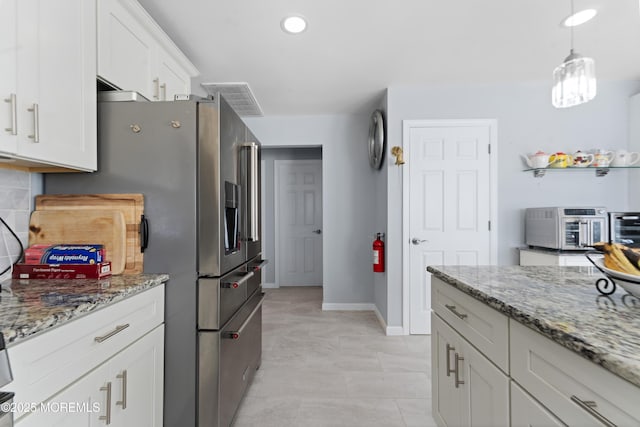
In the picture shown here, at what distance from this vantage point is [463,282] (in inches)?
48.0

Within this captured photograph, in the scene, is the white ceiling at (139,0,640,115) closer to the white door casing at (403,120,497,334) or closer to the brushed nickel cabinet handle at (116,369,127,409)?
the white door casing at (403,120,497,334)

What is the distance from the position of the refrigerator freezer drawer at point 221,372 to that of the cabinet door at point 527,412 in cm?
116

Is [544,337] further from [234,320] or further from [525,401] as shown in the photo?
[234,320]

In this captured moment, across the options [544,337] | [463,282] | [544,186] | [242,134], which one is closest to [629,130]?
[544,186]

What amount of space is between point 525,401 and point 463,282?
0.45 metres

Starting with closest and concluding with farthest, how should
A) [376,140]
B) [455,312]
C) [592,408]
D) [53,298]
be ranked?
[592,408], [53,298], [455,312], [376,140]

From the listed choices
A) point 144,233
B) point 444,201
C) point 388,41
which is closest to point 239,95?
point 388,41

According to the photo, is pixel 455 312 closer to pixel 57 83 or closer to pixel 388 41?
pixel 57 83

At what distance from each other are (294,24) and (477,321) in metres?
2.04

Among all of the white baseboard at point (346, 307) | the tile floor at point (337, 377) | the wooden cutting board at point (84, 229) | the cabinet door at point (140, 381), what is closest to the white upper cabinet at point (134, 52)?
the wooden cutting board at point (84, 229)

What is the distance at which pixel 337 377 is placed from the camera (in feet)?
7.26

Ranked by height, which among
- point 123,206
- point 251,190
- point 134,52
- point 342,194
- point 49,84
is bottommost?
point 123,206

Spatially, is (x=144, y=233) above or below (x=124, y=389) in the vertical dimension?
above

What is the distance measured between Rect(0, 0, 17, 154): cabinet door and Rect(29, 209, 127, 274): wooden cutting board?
42 cm
